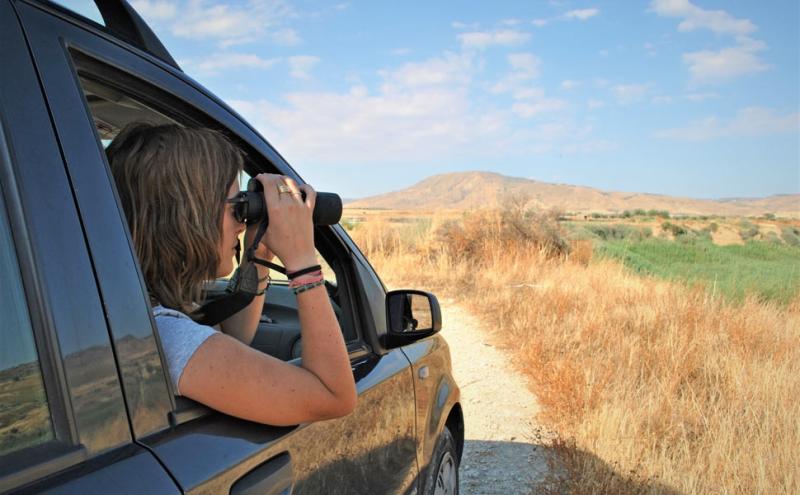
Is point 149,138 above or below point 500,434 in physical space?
above

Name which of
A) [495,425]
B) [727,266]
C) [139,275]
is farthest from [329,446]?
[727,266]

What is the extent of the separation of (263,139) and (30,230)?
804mm

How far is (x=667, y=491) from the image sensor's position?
3521 mm

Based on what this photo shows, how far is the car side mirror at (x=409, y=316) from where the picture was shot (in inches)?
82.9

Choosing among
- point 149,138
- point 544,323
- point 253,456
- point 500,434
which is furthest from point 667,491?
point 544,323

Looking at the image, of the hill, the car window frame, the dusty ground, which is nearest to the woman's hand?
the car window frame

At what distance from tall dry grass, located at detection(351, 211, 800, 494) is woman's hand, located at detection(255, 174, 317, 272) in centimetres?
293

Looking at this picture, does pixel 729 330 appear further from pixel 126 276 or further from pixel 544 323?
pixel 126 276

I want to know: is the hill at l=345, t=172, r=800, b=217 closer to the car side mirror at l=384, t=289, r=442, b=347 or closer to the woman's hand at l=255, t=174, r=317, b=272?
the car side mirror at l=384, t=289, r=442, b=347

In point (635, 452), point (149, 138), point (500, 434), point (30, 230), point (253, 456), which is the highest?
point (149, 138)

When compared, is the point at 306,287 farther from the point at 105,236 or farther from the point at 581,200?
the point at 581,200

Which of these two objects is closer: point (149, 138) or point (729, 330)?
point (149, 138)

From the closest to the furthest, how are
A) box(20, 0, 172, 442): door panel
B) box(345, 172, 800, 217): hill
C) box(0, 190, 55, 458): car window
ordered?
box(0, 190, 55, 458): car window
box(20, 0, 172, 442): door panel
box(345, 172, 800, 217): hill

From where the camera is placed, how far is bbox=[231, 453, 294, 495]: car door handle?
3.73ft
